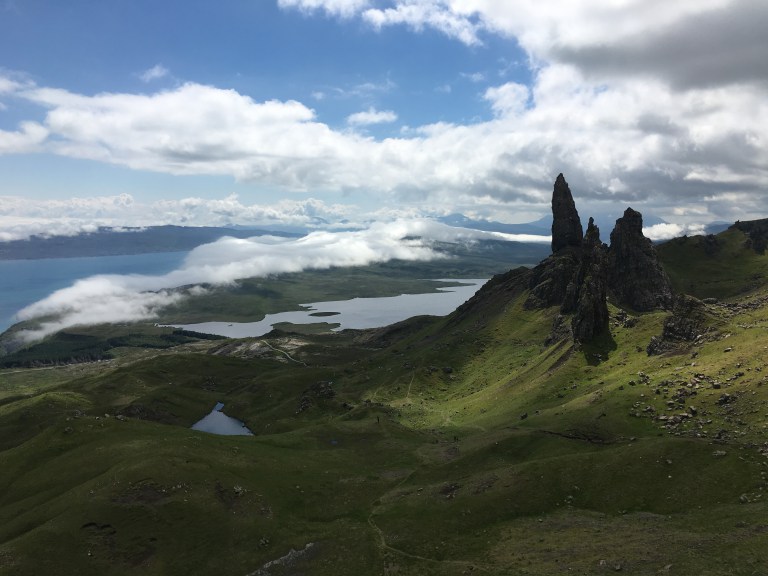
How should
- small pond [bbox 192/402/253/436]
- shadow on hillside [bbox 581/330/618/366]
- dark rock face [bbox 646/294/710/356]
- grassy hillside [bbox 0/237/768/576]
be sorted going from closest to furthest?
1. grassy hillside [bbox 0/237/768/576]
2. dark rock face [bbox 646/294/710/356]
3. shadow on hillside [bbox 581/330/618/366]
4. small pond [bbox 192/402/253/436]

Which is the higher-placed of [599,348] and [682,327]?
[682,327]

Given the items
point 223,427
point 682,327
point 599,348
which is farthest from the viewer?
point 223,427

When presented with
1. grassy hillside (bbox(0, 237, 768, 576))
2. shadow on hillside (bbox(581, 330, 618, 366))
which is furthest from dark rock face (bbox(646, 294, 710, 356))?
shadow on hillside (bbox(581, 330, 618, 366))

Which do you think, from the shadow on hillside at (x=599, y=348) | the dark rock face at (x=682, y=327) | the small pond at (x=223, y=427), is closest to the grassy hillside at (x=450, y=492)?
the dark rock face at (x=682, y=327)

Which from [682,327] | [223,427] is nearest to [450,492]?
[682,327]

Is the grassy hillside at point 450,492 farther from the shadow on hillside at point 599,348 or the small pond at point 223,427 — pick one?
the small pond at point 223,427

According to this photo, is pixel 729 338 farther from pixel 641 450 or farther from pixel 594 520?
pixel 594 520

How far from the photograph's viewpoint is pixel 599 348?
5689 inches

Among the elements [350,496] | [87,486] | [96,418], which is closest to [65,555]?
[87,486]

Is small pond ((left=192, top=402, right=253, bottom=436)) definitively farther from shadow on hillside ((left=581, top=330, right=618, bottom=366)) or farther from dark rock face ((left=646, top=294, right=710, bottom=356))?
dark rock face ((left=646, top=294, right=710, bottom=356))

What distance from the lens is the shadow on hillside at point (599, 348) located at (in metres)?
138

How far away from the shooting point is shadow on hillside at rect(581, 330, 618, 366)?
138 m

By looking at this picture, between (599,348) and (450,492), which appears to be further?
(599,348)

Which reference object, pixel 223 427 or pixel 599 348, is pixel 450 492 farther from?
pixel 223 427
